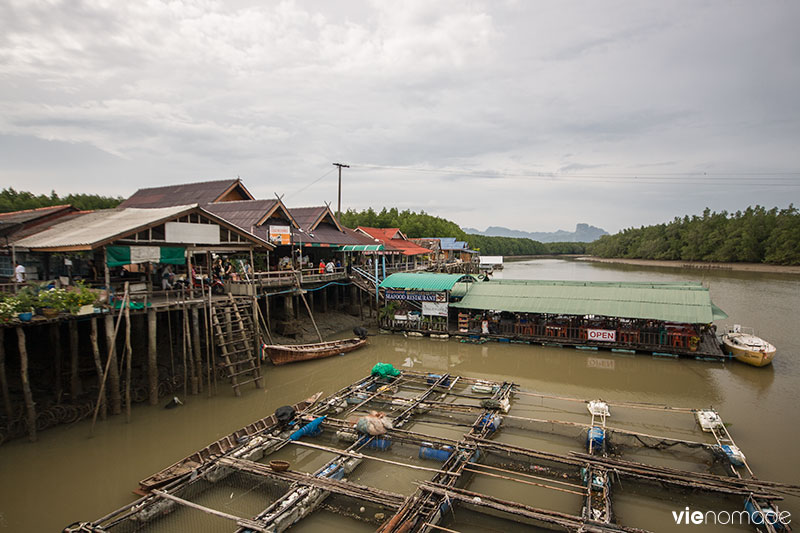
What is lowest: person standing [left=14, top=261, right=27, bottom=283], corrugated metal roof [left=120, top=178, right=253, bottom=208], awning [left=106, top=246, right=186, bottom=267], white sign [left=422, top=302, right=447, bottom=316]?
white sign [left=422, top=302, right=447, bottom=316]

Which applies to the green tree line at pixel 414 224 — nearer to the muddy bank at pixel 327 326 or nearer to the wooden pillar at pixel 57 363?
the muddy bank at pixel 327 326

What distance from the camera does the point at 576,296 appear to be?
22.2 m

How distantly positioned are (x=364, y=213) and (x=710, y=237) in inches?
2271

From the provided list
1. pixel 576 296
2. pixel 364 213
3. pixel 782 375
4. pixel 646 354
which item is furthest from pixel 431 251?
pixel 782 375

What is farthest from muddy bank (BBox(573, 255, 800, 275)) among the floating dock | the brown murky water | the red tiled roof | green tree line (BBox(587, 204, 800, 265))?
the floating dock

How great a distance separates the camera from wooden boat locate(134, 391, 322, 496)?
29.3ft

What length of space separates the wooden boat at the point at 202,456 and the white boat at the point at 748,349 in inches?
744

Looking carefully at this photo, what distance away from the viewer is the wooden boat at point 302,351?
17922 millimetres

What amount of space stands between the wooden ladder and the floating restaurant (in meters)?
9.95

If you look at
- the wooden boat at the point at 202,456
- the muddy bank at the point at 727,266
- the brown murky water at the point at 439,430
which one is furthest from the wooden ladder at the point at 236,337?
the muddy bank at the point at 727,266

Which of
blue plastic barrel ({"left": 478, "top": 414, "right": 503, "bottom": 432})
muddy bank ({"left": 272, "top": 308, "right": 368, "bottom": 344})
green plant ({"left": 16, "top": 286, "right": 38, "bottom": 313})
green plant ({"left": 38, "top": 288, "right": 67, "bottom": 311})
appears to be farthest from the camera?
muddy bank ({"left": 272, "top": 308, "right": 368, "bottom": 344})

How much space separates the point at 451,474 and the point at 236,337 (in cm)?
1056

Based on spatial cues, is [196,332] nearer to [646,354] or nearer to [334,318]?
[334,318]

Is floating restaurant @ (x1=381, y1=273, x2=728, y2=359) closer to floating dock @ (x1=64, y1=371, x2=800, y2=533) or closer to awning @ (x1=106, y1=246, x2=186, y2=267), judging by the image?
floating dock @ (x1=64, y1=371, x2=800, y2=533)
